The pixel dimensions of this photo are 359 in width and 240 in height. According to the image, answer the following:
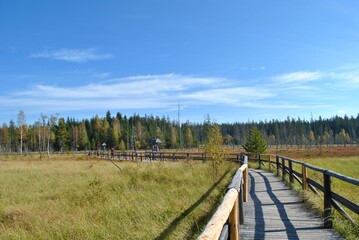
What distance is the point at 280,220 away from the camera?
6832 millimetres

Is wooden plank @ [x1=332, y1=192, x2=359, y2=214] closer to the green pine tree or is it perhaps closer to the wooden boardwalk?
the wooden boardwalk

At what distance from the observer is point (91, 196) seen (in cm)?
1130

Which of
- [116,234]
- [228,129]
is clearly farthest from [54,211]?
[228,129]

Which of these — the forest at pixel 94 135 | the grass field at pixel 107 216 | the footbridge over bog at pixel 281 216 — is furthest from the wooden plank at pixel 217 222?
the forest at pixel 94 135

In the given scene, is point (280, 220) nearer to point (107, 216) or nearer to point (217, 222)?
point (107, 216)

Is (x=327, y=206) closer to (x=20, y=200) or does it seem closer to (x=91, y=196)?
Answer: (x=91, y=196)

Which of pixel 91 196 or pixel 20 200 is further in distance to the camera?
pixel 20 200

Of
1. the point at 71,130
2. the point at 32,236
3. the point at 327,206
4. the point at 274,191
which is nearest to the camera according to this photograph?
the point at 327,206

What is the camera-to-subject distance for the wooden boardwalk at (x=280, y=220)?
5.70m

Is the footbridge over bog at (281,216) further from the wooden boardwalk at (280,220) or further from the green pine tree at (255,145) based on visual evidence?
the green pine tree at (255,145)

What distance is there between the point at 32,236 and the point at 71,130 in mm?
106078

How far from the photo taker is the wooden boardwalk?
18.7ft

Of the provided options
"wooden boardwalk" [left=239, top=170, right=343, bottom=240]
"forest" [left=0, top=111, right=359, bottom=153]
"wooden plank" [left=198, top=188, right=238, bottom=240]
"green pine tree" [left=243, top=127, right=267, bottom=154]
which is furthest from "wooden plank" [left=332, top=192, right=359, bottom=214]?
"forest" [left=0, top=111, right=359, bottom=153]

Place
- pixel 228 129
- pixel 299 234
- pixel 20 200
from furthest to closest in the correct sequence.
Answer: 1. pixel 228 129
2. pixel 20 200
3. pixel 299 234
